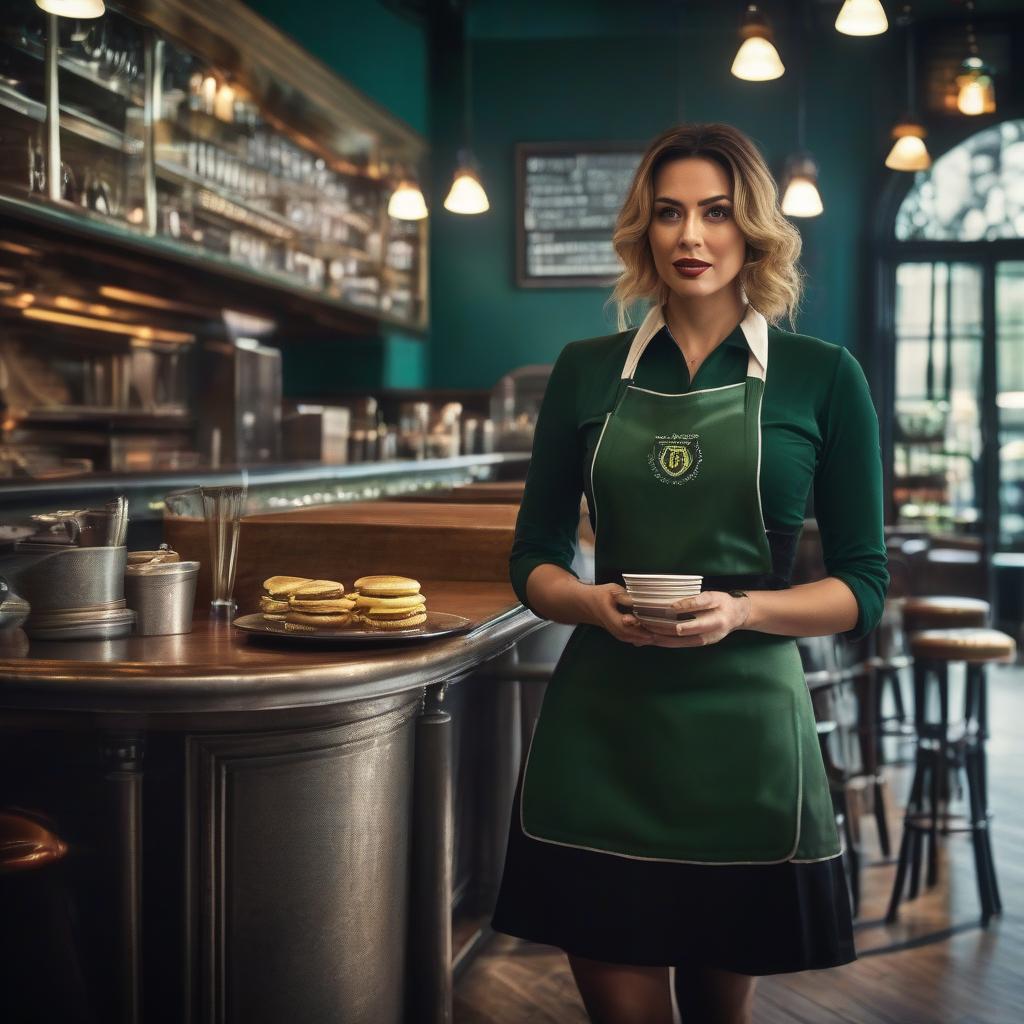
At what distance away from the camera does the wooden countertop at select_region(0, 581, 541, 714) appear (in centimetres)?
161

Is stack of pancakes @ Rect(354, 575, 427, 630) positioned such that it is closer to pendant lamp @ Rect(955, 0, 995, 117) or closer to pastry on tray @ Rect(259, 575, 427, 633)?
pastry on tray @ Rect(259, 575, 427, 633)

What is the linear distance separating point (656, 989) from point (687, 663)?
0.39 m

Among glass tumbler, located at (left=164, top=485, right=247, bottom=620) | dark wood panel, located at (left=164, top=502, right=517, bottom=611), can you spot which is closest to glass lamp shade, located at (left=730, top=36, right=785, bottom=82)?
dark wood panel, located at (left=164, top=502, right=517, bottom=611)

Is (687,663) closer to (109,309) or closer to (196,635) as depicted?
(196,635)

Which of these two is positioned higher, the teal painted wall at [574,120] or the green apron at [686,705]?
the teal painted wall at [574,120]

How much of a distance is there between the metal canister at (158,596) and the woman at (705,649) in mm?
609

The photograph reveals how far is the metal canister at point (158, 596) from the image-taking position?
1.92 metres

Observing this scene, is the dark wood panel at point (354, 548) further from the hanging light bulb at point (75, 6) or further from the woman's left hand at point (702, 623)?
the hanging light bulb at point (75, 6)

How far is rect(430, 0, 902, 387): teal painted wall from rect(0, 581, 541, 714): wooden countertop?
6642 mm

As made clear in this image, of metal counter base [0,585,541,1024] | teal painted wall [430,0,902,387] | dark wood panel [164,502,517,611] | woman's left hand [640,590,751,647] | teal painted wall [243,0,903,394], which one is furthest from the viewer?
teal painted wall [430,0,902,387]

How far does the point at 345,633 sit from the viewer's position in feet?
5.91

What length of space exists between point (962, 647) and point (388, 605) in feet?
7.40

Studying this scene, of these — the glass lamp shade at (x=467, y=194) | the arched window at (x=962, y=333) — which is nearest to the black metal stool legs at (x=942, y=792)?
the glass lamp shade at (x=467, y=194)

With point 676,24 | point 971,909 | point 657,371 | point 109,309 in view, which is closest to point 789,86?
point 676,24
